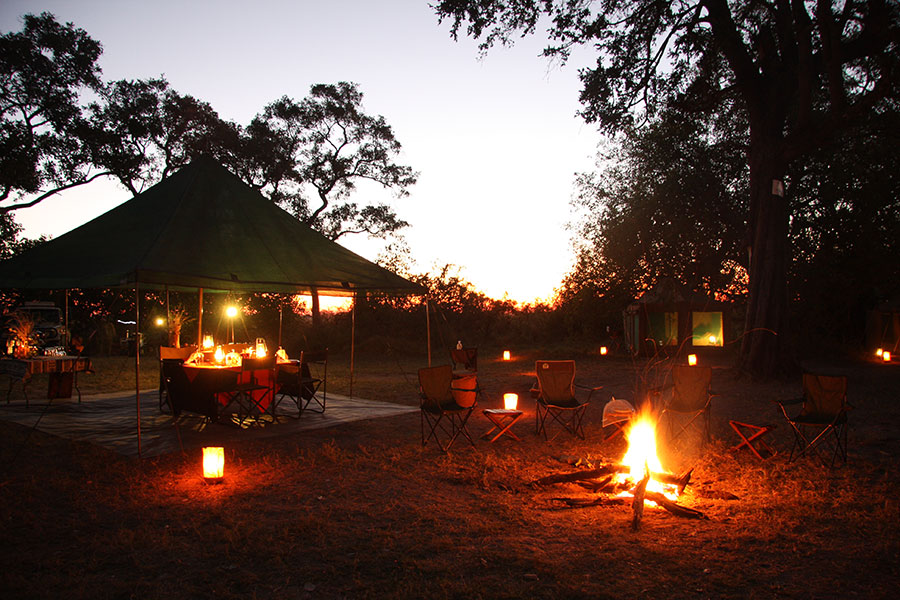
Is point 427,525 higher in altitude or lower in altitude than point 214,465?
lower

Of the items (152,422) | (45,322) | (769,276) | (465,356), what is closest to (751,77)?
(769,276)

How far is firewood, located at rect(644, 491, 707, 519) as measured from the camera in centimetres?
347

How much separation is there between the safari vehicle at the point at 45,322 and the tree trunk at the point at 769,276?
1612cm

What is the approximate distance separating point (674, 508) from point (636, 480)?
0.50 meters

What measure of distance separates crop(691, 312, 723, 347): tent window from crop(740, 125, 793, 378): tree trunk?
9.47m

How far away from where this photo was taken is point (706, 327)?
816 inches

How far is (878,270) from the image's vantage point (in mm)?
15047

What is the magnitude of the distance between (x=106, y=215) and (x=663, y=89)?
9286mm

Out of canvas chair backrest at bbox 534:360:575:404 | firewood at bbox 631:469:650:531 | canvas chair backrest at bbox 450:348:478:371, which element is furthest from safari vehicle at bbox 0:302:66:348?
firewood at bbox 631:469:650:531

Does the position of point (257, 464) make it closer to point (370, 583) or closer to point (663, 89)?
point (370, 583)

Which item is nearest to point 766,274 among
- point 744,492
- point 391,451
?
point 744,492

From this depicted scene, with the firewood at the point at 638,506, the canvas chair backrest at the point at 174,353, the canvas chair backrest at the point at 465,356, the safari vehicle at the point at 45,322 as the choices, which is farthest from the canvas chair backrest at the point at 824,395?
the safari vehicle at the point at 45,322

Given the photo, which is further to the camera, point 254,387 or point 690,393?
point 254,387

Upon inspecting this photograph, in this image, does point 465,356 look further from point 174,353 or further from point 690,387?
point 690,387
